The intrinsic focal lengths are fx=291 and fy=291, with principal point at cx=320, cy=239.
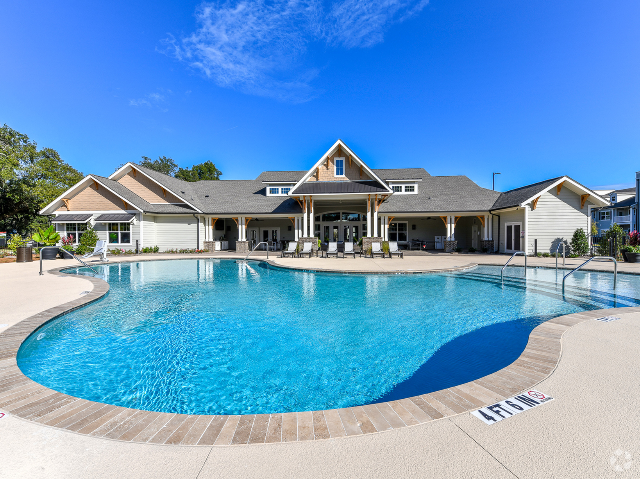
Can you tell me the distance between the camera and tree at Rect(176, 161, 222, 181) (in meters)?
52.2

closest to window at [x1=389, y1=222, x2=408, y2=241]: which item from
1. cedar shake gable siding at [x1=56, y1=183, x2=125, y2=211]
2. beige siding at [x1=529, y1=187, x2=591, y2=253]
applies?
beige siding at [x1=529, y1=187, x2=591, y2=253]

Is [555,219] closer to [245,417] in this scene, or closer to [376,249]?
[376,249]

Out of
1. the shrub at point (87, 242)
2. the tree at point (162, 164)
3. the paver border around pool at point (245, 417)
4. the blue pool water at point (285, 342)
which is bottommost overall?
the blue pool water at point (285, 342)

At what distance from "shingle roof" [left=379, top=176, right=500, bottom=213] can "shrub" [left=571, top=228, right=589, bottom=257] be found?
5225 mm

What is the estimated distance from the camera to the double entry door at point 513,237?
18.8 metres

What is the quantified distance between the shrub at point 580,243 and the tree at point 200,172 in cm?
5042

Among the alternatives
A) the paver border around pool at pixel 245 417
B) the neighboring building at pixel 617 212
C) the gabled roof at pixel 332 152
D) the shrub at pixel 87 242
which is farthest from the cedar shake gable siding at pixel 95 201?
the neighboring building at pixel 617 212

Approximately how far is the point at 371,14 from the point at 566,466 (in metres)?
16.4

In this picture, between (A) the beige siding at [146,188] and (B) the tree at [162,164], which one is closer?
(A) the beige siding at [146,188]

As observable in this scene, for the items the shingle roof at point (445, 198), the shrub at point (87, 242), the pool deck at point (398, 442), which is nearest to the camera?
the pool deck at point (398, 442)

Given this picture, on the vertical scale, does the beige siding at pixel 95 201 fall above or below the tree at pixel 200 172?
below

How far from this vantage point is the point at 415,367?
4156mm

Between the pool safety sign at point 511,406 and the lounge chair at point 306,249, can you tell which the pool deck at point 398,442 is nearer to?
the pool safety sign at point 511,406

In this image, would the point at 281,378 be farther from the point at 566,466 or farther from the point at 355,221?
the point at 355,221
